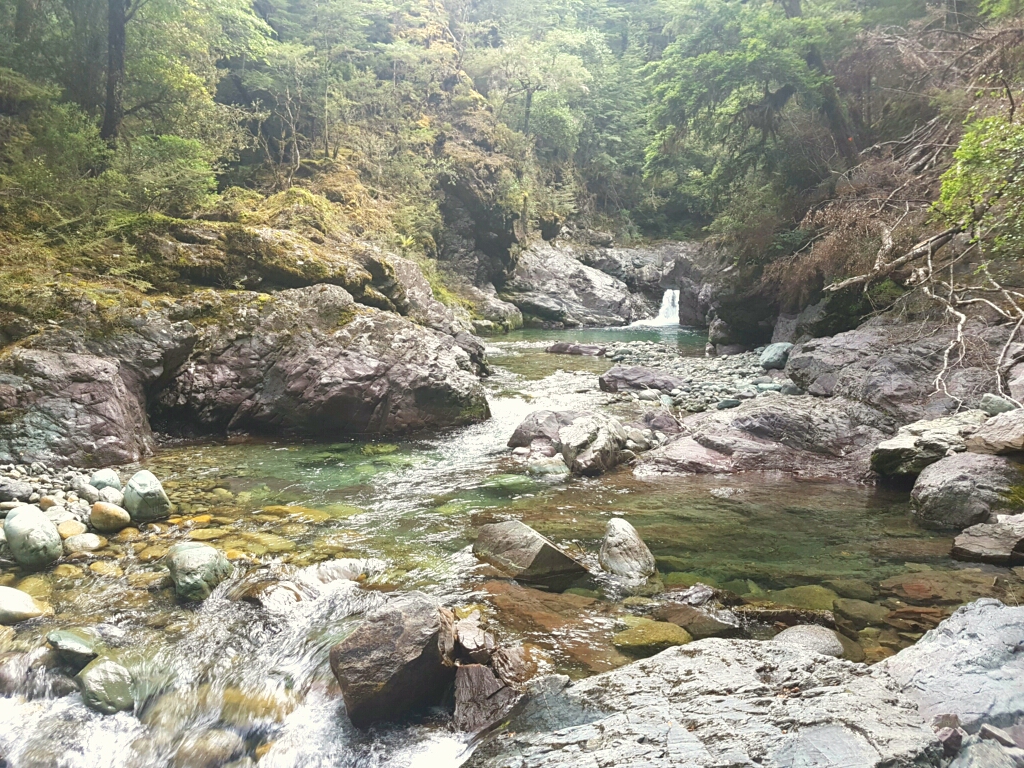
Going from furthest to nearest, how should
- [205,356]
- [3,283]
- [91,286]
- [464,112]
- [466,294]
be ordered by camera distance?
[464,112]
[466,294]
[205,356]
[91,286]
[3,283]

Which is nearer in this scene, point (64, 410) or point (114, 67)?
point (64, 410)

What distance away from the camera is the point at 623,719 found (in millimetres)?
2748

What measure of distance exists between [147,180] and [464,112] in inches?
1122

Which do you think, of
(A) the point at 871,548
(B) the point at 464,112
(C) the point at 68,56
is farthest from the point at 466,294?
(A) the point at 871,548

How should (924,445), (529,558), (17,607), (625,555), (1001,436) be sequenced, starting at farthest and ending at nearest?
(924,445), (1001,436), (625,555), (529,558), (17,607)

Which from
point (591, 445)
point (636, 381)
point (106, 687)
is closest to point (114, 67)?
point (591, 445)

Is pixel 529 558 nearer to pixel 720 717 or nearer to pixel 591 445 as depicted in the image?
pixel 720 717

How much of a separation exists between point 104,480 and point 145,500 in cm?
69

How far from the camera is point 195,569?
420 cm

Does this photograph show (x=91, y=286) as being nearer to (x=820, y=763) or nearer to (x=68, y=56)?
(x=68, y=56)

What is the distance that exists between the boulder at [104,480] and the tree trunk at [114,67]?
7.64 meters

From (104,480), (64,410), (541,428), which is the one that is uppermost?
(64,410)

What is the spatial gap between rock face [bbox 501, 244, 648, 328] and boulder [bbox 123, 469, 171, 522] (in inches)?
989

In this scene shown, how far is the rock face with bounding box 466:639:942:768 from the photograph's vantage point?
229cm
